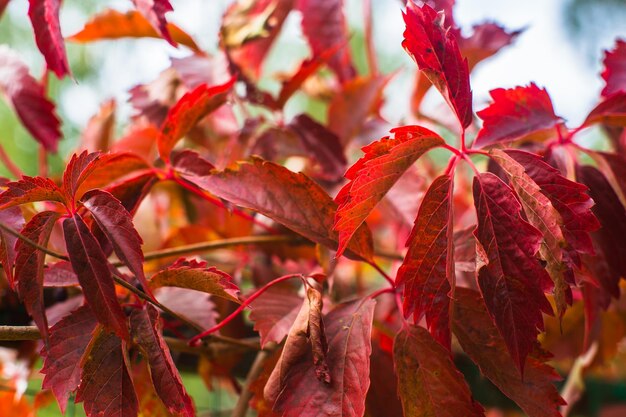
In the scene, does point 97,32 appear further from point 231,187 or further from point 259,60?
point 231,187

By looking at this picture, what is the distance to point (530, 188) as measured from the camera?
28 centimetres

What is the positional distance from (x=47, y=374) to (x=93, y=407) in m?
0.03

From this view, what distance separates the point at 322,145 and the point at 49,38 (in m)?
0.19

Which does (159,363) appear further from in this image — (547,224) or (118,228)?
(547,224)

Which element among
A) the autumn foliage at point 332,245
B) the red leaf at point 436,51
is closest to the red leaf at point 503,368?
the autumn foliage at point 332,245

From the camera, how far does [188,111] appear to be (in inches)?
14.5

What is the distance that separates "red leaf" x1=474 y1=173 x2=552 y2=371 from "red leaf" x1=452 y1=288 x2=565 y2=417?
0.03 m

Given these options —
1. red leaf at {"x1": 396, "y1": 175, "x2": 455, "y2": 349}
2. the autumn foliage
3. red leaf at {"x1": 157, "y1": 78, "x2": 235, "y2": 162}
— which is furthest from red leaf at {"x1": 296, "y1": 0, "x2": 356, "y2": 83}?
red leaf at {"x1": 396, "y1": 175, "x2": 455, "y2": 349}

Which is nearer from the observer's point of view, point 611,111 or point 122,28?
point 611,111

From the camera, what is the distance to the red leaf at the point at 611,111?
354 millimetres

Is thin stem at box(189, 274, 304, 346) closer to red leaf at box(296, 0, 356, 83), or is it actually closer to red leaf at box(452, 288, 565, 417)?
red leaf at box(452, 288, 565, 417)

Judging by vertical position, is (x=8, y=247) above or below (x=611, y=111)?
below

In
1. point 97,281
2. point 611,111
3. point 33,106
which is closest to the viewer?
point 97,281

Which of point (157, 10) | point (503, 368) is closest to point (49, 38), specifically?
point (157, 10)
